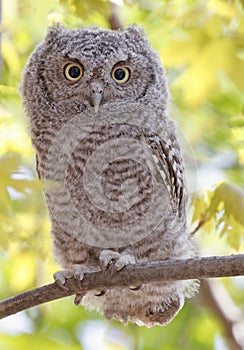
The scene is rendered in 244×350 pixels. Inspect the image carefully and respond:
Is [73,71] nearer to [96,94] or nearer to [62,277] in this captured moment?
[96,94]

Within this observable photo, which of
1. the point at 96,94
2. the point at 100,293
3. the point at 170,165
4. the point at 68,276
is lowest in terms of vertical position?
the point at 100,293

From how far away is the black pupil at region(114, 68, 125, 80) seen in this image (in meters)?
2.87

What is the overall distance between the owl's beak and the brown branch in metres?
0.64

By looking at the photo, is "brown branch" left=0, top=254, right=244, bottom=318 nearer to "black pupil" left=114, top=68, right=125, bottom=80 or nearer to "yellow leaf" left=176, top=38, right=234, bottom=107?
"yellow leaf" left=176, top=38, right=234, bottom=107

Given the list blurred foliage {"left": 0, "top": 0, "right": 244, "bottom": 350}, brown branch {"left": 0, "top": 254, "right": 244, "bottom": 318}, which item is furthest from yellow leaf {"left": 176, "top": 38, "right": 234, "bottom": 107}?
brown branch {"left": 0, "top": 254, "right": 244, "bottom": 318}

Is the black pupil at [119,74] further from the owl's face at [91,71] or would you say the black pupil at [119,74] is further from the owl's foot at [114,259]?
the owl's foot at [114,259]

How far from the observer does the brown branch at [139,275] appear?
2070 mm

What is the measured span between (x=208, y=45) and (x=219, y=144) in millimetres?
1707

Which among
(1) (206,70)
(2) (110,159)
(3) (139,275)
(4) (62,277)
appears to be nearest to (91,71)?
(2) (110,159)

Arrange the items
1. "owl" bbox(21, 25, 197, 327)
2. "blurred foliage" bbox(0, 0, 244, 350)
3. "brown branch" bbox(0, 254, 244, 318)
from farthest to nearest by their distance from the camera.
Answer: "owl" bbox(21, 25, 197, 327)
"blurred foliage" bbox(0, 0, 244, 350)
"brown branch" bbox(0, 254, 244, 318)

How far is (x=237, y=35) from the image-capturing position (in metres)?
2.31

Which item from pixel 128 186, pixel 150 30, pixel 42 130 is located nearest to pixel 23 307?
pixel 128 186

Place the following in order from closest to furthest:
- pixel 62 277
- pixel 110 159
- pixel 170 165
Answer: pixel 62 277, pixel 110 159, pixel 170 165

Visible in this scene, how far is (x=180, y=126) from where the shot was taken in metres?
3.66
